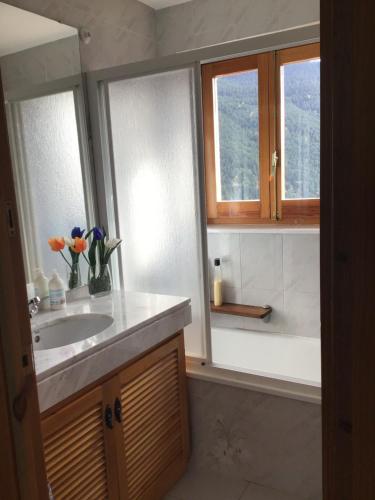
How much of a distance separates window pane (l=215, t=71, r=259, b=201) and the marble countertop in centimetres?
115

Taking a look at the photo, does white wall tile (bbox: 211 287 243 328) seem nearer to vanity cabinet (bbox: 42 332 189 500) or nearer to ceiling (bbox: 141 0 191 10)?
vanity cabinet (bbox: 42 332 189 500)

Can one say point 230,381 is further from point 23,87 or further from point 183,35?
point 183,35

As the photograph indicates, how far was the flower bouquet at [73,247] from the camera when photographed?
1.90 meters

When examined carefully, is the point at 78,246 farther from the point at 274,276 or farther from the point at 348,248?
the point at 348,248

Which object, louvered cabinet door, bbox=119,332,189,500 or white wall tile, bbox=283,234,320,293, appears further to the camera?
white wall tile, bbox=283,234,320,293

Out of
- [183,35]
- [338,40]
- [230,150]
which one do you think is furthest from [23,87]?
[338,40]

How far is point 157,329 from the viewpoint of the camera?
170 centimetres

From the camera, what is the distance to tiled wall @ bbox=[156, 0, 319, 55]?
2.15m

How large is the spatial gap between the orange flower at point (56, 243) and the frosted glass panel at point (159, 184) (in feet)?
1.06

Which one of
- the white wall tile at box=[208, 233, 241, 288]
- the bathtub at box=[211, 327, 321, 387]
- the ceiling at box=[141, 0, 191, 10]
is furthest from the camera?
the white wall tile at box=[208, 233, 241, 288]

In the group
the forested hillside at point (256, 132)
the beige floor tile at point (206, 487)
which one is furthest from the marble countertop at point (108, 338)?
the forested hillside at point (256, 132)

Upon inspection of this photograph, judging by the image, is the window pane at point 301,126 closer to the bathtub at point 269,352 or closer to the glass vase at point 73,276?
the bathtub at point 269,352

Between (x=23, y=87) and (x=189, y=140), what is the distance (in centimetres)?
70

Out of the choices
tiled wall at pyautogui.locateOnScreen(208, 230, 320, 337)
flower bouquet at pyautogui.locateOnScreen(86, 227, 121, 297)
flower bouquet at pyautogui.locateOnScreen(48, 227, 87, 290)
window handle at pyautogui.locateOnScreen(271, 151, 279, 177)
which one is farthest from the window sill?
flower bouquet at pyautogui.locateOnScreen(48, 227, 87, 290)
